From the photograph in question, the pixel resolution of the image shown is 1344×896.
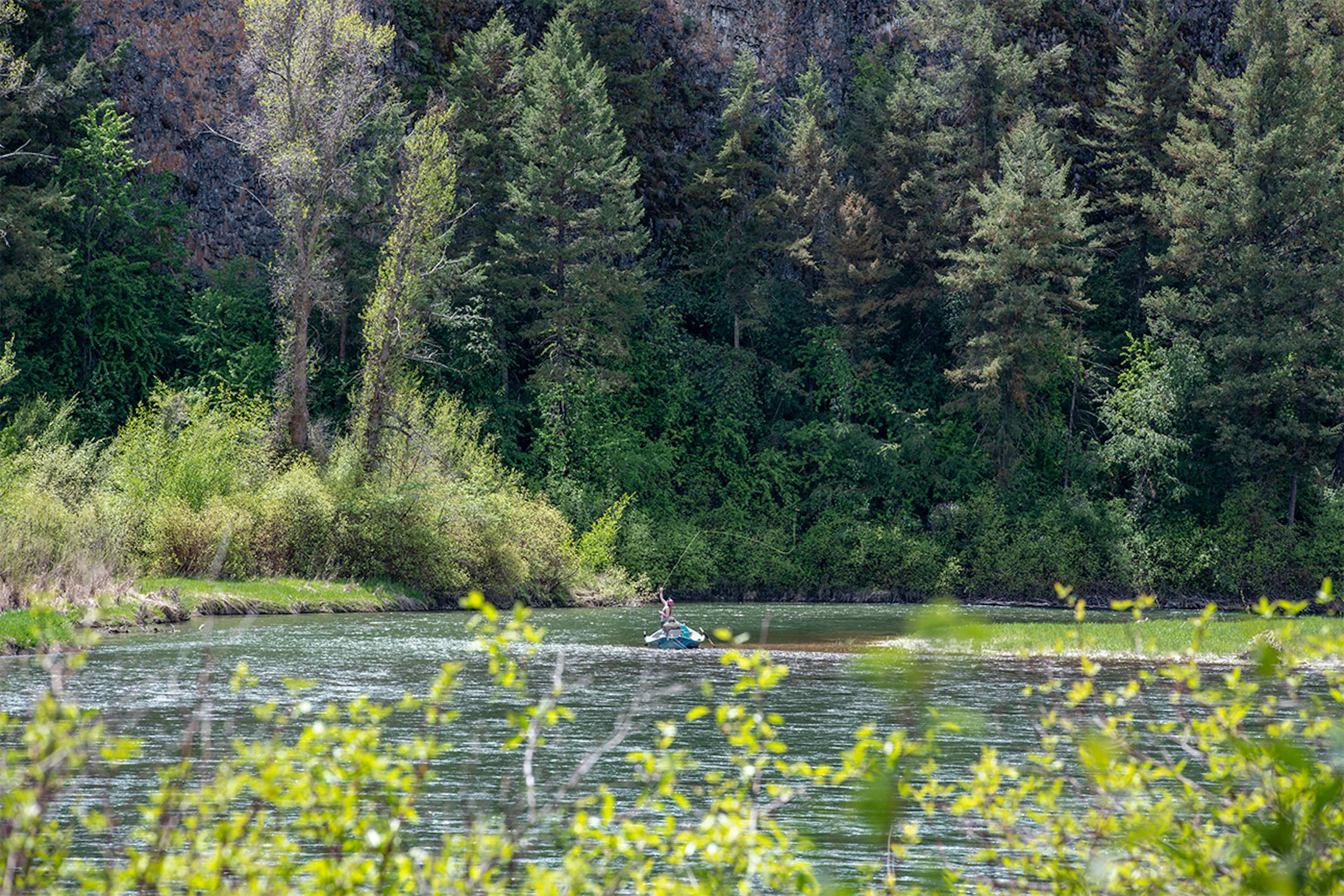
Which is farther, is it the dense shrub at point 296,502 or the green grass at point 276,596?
the dense shrub at point 296,502

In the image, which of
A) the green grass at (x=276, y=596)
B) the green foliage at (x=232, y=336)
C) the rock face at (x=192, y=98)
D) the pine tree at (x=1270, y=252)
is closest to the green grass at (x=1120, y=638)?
the green grass at (x=276, y=596)

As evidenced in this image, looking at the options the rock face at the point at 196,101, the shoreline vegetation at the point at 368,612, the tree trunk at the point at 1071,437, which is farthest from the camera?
the tree trunk at the point at 1071,437

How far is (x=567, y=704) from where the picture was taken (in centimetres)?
1986

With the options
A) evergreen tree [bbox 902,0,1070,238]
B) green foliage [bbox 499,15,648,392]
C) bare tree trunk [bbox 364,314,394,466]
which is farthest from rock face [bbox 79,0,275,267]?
evergreen tree [bbox 902,0,1070,238]

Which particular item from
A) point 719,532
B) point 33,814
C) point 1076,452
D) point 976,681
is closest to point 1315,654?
point 33,814

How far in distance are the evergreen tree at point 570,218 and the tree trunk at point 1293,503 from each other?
82.7ft

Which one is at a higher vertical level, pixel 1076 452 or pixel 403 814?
pixel 1076 452

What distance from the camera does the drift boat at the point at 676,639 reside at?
29750mm

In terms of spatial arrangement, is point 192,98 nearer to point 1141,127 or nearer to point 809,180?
point 809,180

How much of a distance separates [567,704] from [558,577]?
967 inches

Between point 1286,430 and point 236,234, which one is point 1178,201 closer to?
point 1286,430

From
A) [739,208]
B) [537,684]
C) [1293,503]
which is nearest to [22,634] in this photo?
[537,684]

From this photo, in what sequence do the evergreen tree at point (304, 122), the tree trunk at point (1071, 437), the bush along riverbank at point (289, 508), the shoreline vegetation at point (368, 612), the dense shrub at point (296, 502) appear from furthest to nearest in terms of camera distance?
1. the tree trunk at point (1071, 437)
2. the evergreen tree at point (304, 122)
3. the dense shrub at point (296, 502)
4. the bush along riverbank at point (289, 508)
5. the shoreline vegetation at point (368, 612)

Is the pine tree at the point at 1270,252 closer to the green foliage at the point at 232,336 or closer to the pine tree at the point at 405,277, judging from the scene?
the pine tree at the point at 405,277
